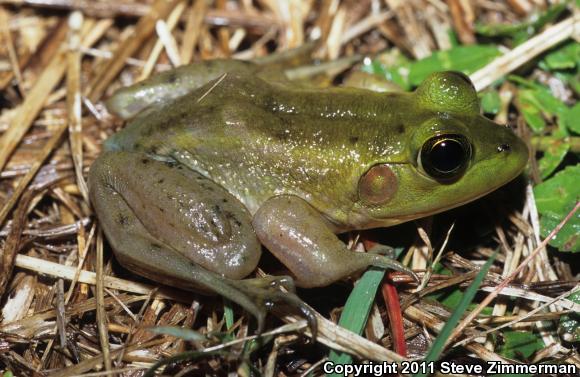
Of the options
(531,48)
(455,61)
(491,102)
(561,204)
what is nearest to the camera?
(561,204)

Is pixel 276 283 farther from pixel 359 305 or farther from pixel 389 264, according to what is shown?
pixel 389 264

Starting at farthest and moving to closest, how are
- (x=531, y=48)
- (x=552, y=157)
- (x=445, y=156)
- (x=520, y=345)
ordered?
(x=531, y=48) < (x=552, y=157) < (x=520, y=345) < (x=445, y=156)

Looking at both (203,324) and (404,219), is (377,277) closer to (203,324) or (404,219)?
(404,219)

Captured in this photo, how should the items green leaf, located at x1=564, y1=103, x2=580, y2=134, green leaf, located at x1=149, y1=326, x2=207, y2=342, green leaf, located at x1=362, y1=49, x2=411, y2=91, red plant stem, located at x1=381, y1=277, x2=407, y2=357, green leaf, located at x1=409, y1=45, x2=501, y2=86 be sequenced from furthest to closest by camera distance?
green leaf, located at x1=362, y1=49, x2=411, y2=91 < green leaf, located at x1=409, y1=45, x2=501, y2=86 < green leaf, located at x1=564, y1=103, x2=580, y2=134 < red plant stem, located at x1=381, y1=277, x2=407, y2=357 < green leaf, located at x1=149, y1=326, x2=207, y2=342

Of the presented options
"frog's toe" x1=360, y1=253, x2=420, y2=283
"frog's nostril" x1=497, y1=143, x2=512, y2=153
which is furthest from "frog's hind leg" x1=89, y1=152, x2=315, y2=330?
"frog's nostril" x1=497, y1=143, x2=512, y2=153

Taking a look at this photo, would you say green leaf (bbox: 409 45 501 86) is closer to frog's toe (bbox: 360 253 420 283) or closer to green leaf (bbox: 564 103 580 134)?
green leaf (bbox: 564 103 580 134)

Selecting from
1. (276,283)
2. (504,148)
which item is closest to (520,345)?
(504,148)

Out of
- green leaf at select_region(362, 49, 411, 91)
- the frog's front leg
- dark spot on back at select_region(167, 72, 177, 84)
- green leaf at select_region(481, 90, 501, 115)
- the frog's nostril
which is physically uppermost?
dark spot on back at select_region(167, 72, 177, 84)
